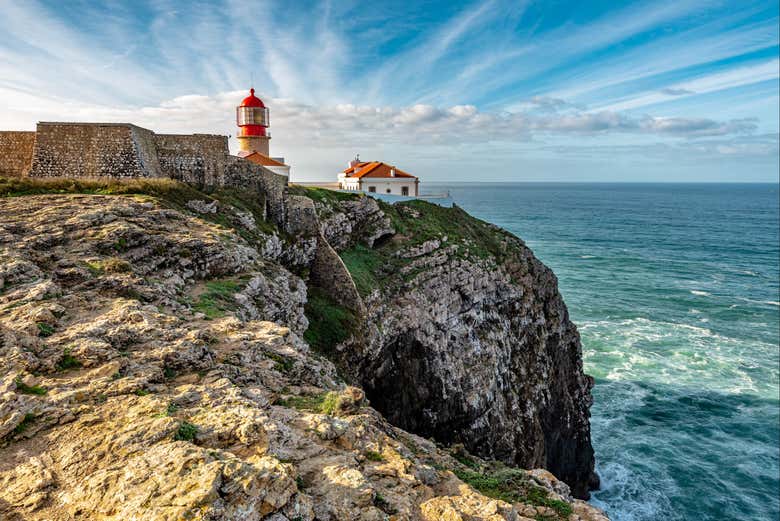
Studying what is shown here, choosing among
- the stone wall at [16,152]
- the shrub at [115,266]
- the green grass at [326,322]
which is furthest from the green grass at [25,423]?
the stone wall at [16,152]

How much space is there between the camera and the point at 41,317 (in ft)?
30.1

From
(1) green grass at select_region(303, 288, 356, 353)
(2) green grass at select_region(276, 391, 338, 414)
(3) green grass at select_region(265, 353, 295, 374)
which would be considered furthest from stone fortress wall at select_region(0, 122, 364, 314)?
(2) green grass at select_region(276, 391, 338, 414)

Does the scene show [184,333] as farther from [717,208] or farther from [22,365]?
[717,208]

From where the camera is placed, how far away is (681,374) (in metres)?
35.7

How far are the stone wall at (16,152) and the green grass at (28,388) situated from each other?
1809 centimetres

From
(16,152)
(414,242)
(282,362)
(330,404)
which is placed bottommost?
(330,404)

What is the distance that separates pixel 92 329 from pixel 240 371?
3065 mm

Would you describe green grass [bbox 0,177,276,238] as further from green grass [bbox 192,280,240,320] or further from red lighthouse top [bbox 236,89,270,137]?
red lighthouse top [bbox 236,89,270,137]

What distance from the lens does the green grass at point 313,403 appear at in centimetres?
838

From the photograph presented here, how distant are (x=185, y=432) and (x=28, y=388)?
304cm

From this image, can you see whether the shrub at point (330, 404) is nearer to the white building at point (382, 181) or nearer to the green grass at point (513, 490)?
the green grass at point (513, 490)

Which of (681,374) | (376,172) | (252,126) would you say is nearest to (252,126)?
(252,126)

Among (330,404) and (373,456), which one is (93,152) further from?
(373,456)

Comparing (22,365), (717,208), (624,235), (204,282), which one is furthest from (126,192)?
(717,208)
